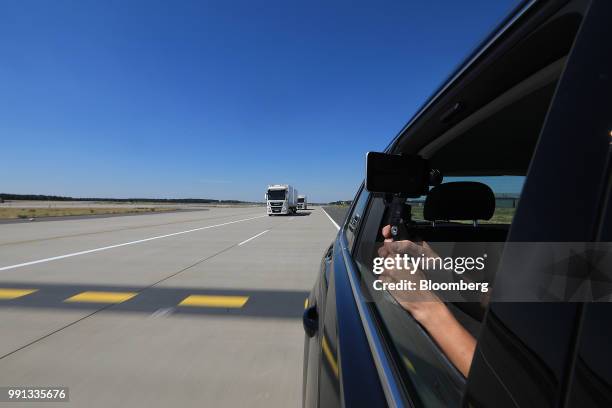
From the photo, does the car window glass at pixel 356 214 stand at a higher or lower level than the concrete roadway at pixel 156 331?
higher

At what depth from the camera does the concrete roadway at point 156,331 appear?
8.41 ft

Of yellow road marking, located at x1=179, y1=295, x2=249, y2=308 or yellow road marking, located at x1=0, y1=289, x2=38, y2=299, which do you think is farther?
yellow road marking, located at x1=0, y1=289, x2=38, y2=299

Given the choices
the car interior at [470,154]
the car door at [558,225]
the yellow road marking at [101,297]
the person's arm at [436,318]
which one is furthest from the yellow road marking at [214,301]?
the car door at [558,225]

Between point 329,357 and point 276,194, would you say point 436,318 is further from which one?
point 276,194

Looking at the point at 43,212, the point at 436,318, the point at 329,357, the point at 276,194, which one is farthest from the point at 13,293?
the point at 43,212

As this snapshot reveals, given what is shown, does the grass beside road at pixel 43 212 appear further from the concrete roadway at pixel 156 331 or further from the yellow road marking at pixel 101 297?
the yellow road marking at pixel 101 297

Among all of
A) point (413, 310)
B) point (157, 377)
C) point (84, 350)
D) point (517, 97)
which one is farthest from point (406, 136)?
point (84, 350)

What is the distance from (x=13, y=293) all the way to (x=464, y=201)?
6184mm

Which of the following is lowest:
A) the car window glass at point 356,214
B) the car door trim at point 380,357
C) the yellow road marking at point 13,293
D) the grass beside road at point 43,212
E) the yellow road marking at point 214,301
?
the yellow road marking at point 214,301

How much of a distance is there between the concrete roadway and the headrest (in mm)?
1693

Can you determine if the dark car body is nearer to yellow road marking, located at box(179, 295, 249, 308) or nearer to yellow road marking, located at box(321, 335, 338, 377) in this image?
yellow road marking, located at box(321, 335, 338, 377)

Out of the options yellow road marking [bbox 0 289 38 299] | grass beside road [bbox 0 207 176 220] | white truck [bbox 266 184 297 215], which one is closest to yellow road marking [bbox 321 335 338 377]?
yellow road marking [bbox 0 289 38 299]

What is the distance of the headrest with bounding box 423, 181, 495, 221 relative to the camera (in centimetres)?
223

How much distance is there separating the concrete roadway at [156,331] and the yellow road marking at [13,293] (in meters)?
0.02
